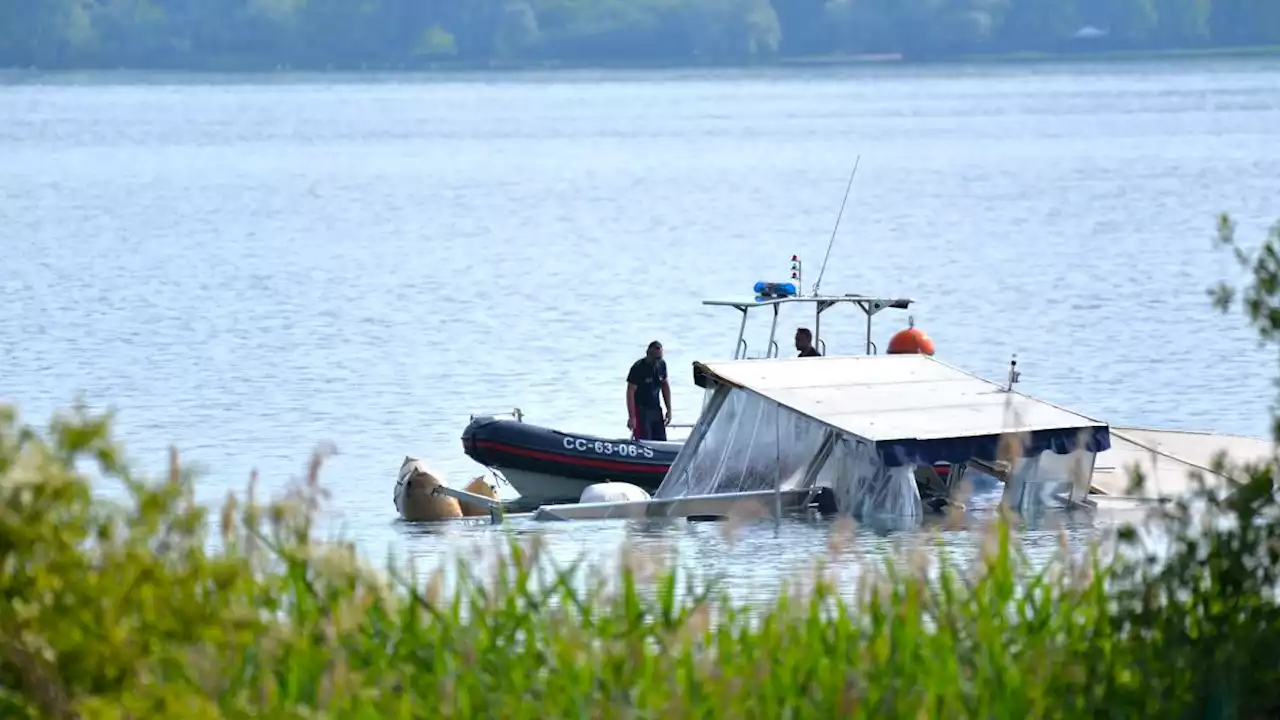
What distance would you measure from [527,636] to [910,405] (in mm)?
12311

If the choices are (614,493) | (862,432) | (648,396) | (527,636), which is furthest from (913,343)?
(527,636)

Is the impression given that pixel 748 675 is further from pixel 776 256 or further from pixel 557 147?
pixel 557 147

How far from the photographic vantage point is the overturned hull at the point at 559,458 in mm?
22719

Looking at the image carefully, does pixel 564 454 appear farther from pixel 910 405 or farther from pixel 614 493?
pixel 910 405

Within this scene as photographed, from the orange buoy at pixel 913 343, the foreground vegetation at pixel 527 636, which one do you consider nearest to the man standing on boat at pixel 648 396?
the orange buoy at pixel 913 343

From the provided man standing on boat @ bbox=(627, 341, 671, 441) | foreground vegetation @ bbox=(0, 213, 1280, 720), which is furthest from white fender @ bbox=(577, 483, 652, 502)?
foreground vegetation @ bbox=(0, 213, 1280, 720)

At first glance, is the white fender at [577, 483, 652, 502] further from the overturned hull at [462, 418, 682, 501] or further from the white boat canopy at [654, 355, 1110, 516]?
the overturned hull at [462, 418, 682, 501]

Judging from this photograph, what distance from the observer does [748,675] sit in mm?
7711

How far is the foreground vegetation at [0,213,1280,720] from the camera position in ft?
23.5

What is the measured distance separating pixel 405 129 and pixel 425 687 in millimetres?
150465

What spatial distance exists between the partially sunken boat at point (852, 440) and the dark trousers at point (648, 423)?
74.4 inches

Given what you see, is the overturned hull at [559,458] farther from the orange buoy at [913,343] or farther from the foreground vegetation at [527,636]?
the foreground vegetation at [527,636]

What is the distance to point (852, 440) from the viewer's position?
20.0m

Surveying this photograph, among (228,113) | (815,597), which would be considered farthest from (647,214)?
(228,113)
